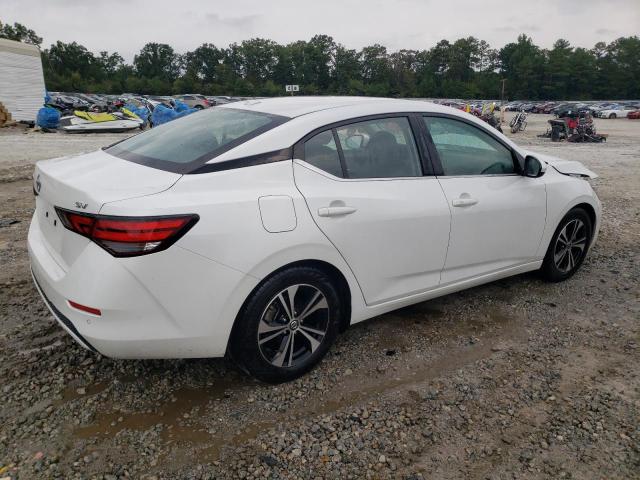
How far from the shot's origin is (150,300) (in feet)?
7.19

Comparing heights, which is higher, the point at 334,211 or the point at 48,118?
the point at 334,211

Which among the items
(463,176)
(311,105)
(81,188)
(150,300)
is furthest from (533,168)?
(81,188)

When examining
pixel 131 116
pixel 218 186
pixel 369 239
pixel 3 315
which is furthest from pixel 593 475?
pixel 131 116

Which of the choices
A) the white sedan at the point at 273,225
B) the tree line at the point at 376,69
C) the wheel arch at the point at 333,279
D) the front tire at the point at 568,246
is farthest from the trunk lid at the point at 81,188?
the tree line at the point at 376,69

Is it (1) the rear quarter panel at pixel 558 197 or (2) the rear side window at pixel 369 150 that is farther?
(1) the rear quarter panel at pixel 558 197

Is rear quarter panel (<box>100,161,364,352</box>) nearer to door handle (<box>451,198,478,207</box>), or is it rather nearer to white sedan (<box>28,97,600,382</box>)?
white sedan (<box>28,97,600,382</box>)

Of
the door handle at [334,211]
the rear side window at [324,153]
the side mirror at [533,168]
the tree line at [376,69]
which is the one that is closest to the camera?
the door handle at [334,211]

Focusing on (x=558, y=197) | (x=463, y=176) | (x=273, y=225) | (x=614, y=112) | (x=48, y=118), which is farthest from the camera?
(x=614, y=112)

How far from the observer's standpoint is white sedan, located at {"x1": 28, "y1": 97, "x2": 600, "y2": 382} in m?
2.20

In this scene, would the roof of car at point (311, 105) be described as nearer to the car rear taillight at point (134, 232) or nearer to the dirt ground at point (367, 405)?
the car rear taillight at point (134, 232)

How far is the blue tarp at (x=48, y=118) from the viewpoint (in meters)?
21.4

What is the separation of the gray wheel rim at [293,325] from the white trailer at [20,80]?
2729 cm

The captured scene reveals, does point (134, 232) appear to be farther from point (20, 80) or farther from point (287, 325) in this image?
point (20, 80)

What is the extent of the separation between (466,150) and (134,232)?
247 cm
